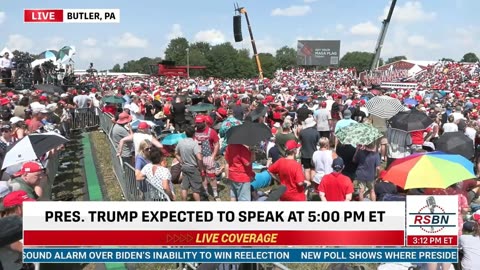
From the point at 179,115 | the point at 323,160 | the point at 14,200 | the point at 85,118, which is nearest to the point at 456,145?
the point at 323,160

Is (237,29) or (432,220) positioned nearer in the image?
(432,220)

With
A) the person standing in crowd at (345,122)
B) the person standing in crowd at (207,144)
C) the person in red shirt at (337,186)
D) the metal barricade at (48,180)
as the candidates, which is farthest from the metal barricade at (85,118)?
→ the person in red shirt at (337,186)

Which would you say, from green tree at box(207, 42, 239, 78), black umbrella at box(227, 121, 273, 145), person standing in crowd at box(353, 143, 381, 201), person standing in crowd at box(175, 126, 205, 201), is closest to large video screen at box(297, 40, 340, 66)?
green tree at box(207, 42, 239, 78)

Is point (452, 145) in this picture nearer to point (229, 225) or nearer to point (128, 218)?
point (229, 225)

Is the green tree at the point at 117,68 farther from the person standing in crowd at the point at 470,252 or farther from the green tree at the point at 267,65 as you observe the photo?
the person standing in crowd at the point at 470,252

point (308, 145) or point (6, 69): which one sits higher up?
point (6, 69)

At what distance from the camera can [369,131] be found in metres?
7.87

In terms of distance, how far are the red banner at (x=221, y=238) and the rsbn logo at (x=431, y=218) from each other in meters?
0.28

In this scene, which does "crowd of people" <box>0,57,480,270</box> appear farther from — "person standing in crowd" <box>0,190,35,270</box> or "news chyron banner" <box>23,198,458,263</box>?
"news chyron banner" <box>23,198,458,263</box>

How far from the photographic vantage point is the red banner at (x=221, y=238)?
421 cm

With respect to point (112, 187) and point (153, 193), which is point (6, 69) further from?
point (153, 193)

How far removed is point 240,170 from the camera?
23.6 ft

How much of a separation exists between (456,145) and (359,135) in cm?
233

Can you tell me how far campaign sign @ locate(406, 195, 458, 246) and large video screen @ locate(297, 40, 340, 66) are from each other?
3682 inches
